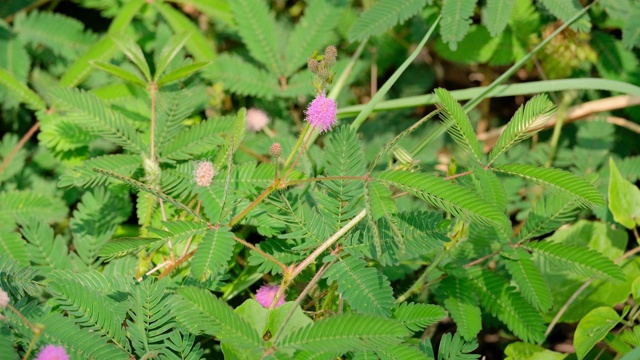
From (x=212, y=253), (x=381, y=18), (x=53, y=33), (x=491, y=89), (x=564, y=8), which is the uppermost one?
(x=564, y=8)

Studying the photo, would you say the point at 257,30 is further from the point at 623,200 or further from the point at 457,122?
the point at 623,200

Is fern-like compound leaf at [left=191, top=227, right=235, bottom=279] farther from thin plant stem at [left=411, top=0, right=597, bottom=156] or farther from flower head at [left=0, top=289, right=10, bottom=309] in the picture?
thin plant stem at [left=411, top=0, right=597, bottom=156]

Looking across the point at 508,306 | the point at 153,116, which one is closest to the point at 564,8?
the point at 508,306

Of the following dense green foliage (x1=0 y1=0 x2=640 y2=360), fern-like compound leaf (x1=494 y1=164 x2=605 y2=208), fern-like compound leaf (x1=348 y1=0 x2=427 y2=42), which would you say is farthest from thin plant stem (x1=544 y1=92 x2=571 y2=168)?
fern-like compound leaf (x1=494 y1=164 x2=605 y2=208)

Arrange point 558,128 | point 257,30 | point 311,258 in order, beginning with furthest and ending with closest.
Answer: point 558,128
point 257,30
point 311,258

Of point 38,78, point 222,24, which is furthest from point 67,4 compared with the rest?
point 222,24

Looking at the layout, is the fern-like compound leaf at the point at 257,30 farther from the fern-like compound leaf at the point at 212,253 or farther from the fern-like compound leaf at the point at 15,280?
the fern-like compound leaf at the point at 15,280

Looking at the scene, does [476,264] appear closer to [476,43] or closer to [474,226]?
[474,226]
